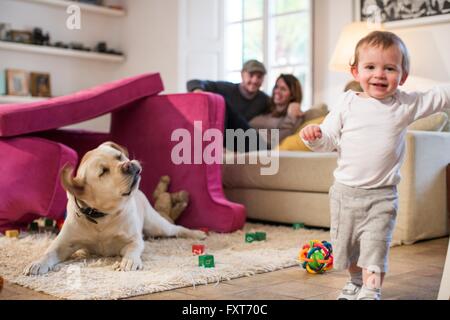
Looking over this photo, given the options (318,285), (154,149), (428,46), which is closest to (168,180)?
(154,149)

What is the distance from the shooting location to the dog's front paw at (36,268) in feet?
6.12

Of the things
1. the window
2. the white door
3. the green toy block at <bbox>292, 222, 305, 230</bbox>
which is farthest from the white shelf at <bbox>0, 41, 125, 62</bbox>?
the green toy block at <bbox>292, 222, 305, 230</bbox>

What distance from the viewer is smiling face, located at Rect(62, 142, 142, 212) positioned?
76.9 inches

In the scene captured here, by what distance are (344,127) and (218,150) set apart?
1329 mm

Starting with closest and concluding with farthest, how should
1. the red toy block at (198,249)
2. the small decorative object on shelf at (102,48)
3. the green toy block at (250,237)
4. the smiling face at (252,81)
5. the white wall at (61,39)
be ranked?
the red toy block at (198,249) → the green toy block at (250,237) → the smiling face at (252,81) → the white wall at (61,39) → the small decorative object on shelf at (102,48)

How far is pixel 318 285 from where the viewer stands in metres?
1.79

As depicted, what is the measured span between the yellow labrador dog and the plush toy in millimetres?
590

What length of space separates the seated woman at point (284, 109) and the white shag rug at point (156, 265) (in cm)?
100

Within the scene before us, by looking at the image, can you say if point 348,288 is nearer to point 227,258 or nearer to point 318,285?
point 318,285

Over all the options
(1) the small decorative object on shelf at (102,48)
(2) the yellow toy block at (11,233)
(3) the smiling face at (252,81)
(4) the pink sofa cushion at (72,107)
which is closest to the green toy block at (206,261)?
(2) the yellow toy block at (11,233)

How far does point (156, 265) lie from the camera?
200 cm

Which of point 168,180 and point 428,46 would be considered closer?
point 168,180

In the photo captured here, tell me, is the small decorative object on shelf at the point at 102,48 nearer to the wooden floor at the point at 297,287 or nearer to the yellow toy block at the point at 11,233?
the yellow toy block at the point at 11,233
